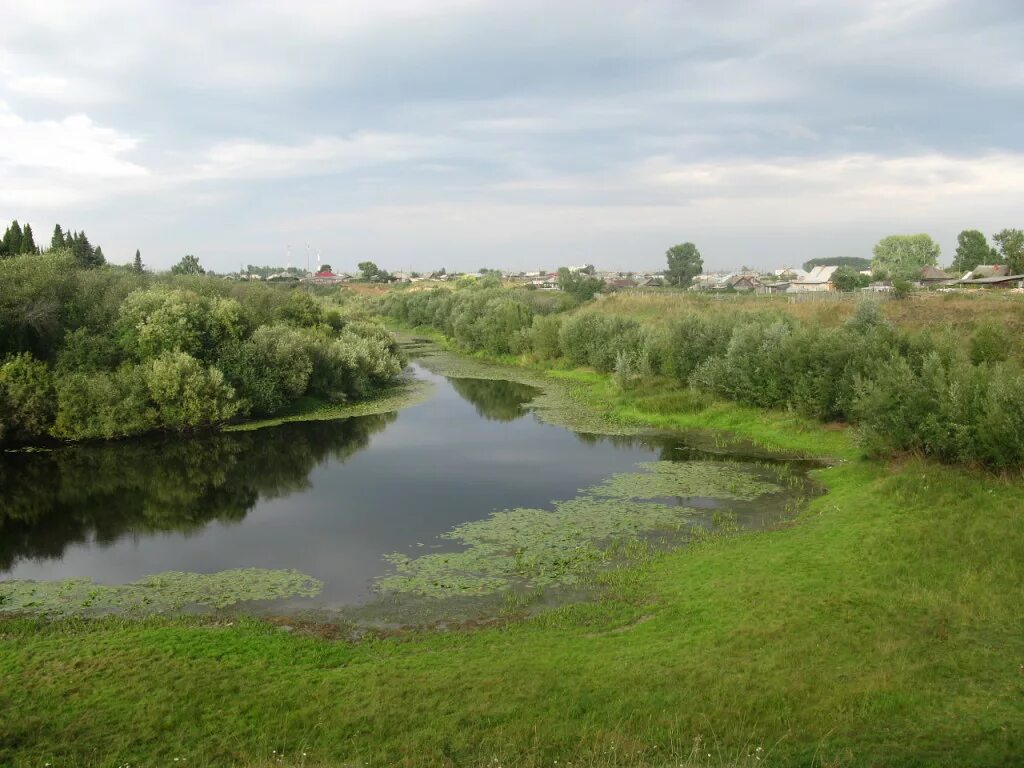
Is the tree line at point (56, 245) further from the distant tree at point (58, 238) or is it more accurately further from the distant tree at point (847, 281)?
the distant tree at point (847, 281)

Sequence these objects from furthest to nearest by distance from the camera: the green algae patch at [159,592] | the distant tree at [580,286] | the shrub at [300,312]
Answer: the distant tree at [580,286] < the shrub at [300,312] < the green algae patch at [159,592]

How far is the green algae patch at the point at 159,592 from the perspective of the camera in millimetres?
16797

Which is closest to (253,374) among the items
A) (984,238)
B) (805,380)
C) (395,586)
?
(395,586)

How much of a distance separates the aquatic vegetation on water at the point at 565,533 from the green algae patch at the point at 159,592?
8.46 ft

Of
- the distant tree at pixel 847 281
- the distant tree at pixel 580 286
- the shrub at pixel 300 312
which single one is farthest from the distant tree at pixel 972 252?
the shrub at pixel 300 312

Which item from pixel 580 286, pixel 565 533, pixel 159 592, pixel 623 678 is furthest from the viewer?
pixel 580 286

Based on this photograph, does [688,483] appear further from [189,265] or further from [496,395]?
[189,265]

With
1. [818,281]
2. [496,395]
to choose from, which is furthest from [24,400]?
[818,281]

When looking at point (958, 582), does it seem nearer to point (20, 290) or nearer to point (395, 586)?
point (395, 586)

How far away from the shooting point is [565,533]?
2105cm

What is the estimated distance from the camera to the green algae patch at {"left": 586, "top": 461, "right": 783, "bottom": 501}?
25000 millimetres

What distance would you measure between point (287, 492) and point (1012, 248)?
252 ft

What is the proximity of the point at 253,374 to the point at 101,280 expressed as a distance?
39.4 feet

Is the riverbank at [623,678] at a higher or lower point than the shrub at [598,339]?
lower
